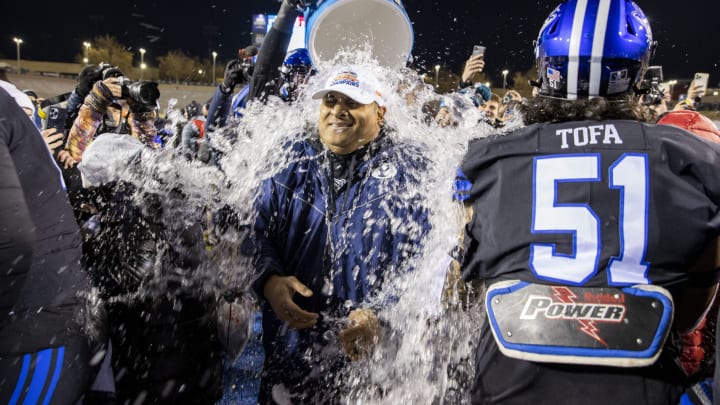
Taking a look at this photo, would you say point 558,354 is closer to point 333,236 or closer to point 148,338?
point 333,236

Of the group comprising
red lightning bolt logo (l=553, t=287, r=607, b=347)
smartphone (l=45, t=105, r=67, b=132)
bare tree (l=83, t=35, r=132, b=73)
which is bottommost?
red lightning bolt logo (l=553, t=287, r=607, b=347)

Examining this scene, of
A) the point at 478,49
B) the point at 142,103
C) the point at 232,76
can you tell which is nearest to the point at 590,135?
the point at 232,76

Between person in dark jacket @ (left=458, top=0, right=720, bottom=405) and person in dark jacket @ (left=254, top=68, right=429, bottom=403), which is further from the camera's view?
person in dark jacket @ (left=254, top=68, right=429, bottom=403)

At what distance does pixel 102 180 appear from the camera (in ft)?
10.0

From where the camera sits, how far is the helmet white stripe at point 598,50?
1.76 m

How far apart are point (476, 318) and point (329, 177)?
1221 mm

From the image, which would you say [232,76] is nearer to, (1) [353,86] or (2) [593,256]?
(1) [353,86]

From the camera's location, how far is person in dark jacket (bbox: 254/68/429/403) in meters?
2.75

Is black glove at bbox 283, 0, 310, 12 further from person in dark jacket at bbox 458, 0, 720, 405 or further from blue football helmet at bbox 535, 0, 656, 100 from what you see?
person in dark jacket at bbox 458, 0, 720, 405

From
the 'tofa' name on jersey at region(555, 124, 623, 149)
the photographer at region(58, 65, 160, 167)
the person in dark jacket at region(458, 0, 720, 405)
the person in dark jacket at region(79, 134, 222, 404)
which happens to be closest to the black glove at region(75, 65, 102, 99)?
the photographer at region(58, 65, 160, 167)

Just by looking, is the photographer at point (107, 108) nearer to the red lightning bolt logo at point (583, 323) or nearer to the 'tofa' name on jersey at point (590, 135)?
the 'tofa' name on jersey at point (590, 135)

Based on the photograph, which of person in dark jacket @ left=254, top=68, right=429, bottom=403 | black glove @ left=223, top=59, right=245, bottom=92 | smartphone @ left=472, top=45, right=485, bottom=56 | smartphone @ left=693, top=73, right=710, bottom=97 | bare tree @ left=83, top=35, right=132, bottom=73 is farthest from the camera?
bare tree @ left=83, top=35, right=132, bottom=73

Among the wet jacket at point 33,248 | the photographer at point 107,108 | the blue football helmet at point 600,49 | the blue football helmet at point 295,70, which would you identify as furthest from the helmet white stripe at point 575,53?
the photographer at point 107,108

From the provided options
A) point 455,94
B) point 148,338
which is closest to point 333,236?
point 148,338
